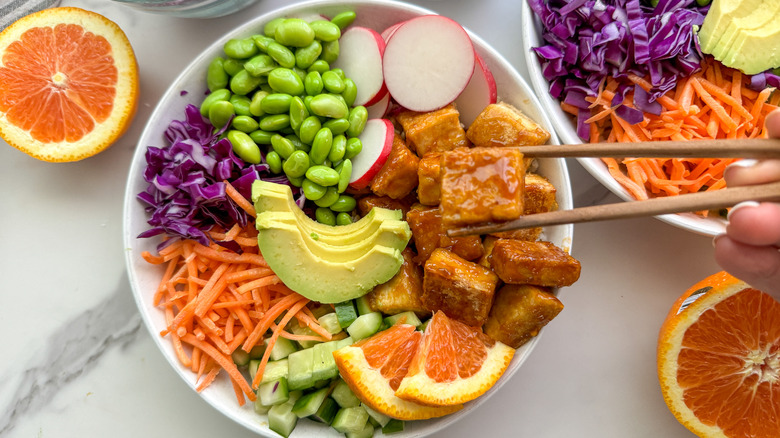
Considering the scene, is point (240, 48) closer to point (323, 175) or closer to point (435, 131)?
point (323, 175)

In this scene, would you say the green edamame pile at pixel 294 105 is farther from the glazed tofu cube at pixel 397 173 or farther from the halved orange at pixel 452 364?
the halved orange at pixel 452 364

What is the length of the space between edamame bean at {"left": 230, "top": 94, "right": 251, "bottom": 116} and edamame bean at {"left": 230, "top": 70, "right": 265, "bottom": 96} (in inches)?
0.8

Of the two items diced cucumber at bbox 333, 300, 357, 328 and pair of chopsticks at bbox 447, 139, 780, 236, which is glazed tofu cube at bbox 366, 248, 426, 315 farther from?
pair of chopsticks at bbox 447, 139, 780, 236

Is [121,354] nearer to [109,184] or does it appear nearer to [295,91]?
[109,184]

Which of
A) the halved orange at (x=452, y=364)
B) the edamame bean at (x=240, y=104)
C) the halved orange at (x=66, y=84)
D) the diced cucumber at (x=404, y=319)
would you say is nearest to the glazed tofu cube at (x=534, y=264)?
the halved orange at (x=452, y=364)

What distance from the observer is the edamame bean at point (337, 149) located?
195 centimetres

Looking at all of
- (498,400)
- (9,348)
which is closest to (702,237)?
(498,400)

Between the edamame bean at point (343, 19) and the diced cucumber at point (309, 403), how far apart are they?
1313 mm

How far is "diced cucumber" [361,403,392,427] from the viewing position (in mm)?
1953

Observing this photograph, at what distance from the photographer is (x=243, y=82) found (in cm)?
197

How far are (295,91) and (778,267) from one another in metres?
1.53

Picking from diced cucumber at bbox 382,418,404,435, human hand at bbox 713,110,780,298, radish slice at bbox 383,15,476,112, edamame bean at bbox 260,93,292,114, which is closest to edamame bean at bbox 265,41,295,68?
edamame bean at bbox 260,93,292,114

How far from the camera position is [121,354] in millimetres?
2330

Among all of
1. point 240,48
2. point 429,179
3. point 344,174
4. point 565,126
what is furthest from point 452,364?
point 240,48
